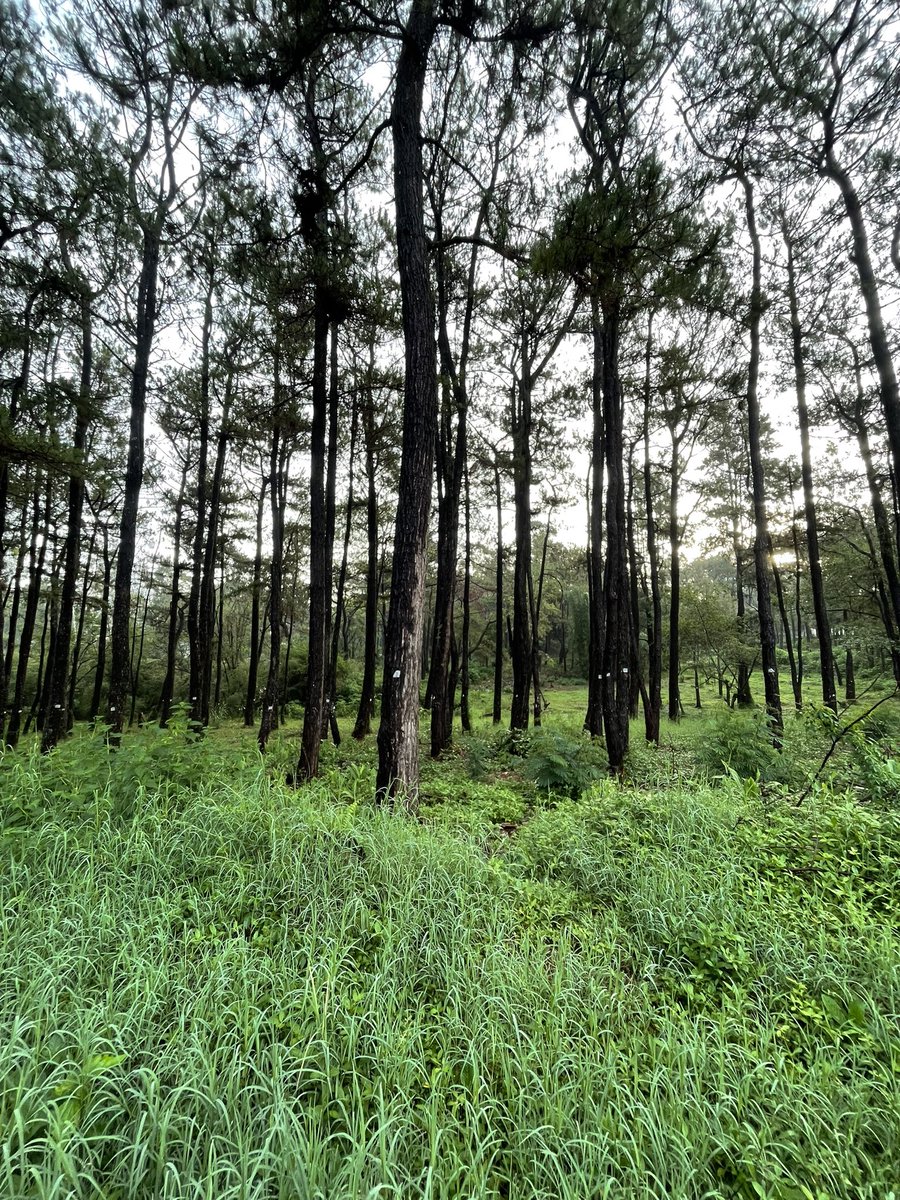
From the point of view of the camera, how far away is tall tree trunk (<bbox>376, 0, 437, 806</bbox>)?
4.25 m

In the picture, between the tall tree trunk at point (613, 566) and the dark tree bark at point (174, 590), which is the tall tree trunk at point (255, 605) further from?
the tall tree trunk at point (613, 566)

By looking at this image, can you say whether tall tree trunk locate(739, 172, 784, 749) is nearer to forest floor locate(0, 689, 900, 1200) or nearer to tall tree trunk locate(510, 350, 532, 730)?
tall tree trunk locate(510, 350, 532, 730)

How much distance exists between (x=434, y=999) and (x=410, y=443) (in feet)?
13.6

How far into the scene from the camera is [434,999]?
2.00 m

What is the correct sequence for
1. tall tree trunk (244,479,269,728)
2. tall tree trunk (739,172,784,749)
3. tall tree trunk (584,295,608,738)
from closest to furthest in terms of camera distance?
1. tall tree trunk (584,295,608,738)
2. tall tree trunk (739,172,784,749)
3. tall tree trunk (244,479,269,728)

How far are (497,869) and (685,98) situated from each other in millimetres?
10403

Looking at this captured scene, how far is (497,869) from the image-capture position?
9.68 ft

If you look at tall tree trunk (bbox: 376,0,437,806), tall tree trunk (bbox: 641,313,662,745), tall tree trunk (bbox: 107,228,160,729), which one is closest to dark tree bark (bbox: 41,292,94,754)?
tall tree trunk (bbox: 107,228,160,729)

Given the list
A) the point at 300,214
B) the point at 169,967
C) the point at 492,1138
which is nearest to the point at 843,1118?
the point at 492,1138

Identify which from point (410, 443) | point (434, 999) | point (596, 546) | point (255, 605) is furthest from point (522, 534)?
point (434, 999)

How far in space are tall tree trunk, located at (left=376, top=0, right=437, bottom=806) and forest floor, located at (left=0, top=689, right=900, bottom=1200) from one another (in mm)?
760

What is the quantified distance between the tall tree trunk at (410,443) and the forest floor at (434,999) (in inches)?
29.9

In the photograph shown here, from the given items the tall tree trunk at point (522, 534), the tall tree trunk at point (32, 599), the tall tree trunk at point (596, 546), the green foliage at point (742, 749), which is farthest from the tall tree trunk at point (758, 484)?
the tall tree trunk at point (32, 599)

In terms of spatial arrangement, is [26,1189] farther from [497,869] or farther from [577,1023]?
[497,869]
